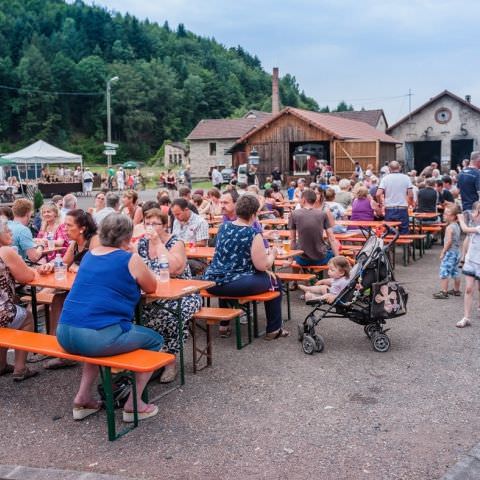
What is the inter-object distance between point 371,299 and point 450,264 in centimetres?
275

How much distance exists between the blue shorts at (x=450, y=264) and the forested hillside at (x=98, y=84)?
285 ft

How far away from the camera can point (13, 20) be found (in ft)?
338

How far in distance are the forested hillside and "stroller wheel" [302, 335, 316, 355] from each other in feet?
290

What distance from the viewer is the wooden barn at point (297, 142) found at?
33.3 metres

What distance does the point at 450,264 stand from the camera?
7934mm

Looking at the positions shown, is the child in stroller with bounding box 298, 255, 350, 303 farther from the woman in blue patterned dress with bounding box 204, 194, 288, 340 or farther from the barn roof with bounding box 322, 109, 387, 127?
the barn roof with bounding box 322, 109, 387, 127

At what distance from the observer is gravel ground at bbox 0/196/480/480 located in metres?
3.66

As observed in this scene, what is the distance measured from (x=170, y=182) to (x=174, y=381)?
2846cm

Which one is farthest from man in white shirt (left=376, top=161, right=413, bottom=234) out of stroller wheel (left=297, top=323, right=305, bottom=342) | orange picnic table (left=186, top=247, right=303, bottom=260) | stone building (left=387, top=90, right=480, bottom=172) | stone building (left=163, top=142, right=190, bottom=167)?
stone building (left=163, top=142, right=190, bottom=167)

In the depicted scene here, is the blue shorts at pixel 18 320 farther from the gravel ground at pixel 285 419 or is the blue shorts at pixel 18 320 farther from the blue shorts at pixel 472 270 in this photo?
the blue shorts at pixel 472 270

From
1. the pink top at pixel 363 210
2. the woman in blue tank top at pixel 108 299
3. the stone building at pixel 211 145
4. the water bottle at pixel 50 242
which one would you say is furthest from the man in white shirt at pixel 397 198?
the stone building at pixel 211 145

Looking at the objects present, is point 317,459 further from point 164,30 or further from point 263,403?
point 164,30

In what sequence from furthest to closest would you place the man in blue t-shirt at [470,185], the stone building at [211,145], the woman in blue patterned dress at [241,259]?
the stone building at [211,145] → the man in blue t-shirt at [470,185] → the woman in blue patterned dress at [241,259]

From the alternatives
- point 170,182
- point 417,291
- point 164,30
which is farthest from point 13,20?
point 417,291
